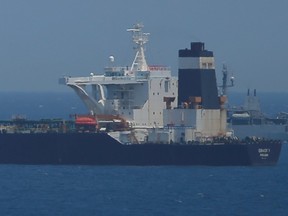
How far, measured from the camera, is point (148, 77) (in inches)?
3332

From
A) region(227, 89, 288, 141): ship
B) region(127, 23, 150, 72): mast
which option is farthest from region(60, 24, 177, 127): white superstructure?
region(227, 89, 288, 141): ship

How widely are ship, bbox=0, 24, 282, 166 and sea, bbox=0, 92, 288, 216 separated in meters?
0.78

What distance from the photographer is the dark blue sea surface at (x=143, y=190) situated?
6594 cm

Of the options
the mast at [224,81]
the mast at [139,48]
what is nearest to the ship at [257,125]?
the mast at [224,81]

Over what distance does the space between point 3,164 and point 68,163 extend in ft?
12.4

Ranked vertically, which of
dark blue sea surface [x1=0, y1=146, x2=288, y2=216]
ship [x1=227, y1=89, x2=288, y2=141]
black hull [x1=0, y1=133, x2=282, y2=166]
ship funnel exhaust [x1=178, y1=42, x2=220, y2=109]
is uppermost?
ship funnel exhaust [x1=178, y1=42, x2=220, y2=109]

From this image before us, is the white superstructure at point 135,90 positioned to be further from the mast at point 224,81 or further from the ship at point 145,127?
the mast at point 224,81

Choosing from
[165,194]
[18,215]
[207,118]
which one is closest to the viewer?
[18,215]

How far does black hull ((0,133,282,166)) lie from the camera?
81625 mm

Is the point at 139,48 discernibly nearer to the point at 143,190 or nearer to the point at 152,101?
the point at 152,101

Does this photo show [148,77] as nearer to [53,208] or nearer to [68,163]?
[68,163]

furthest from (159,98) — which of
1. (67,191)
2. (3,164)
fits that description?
(67,191)

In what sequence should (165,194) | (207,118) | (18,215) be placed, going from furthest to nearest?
(207,118) → (165,194) → (18,215)

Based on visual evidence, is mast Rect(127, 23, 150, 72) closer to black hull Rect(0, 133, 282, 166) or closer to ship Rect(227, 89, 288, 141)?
black hull Rect(0, 133, 282, 166)
